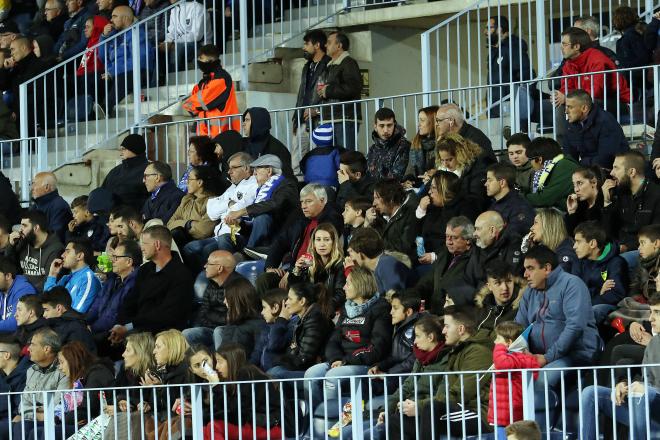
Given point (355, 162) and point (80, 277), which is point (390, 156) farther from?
point (80, 277)

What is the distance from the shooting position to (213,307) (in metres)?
17.5

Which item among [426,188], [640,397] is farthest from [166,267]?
[640,397]

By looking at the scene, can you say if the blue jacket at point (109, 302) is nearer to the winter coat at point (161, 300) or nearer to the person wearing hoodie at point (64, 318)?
the winter coat at point (161, 300)

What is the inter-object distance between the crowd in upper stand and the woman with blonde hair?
0.01 m

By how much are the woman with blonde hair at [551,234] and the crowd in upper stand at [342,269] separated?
1 centimetres

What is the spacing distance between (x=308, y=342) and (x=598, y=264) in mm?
2424

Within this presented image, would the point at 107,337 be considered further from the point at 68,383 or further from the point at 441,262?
the point at 441,262

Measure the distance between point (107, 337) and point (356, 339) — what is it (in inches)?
119

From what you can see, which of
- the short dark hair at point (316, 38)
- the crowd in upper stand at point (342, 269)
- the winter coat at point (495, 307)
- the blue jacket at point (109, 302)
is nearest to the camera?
the crowd in upper stand at point (342, 269)

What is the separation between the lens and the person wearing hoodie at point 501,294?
1511 centimetres

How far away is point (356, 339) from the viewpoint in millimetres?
15727

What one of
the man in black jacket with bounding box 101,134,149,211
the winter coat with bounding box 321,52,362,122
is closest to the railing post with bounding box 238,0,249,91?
the winter coat with bounding box 321,52,362,122

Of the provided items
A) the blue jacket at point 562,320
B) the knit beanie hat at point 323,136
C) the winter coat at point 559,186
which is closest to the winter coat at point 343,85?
the knit beanie hat at point 323,136

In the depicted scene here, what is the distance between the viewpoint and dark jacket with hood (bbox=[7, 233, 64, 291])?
19.7m
